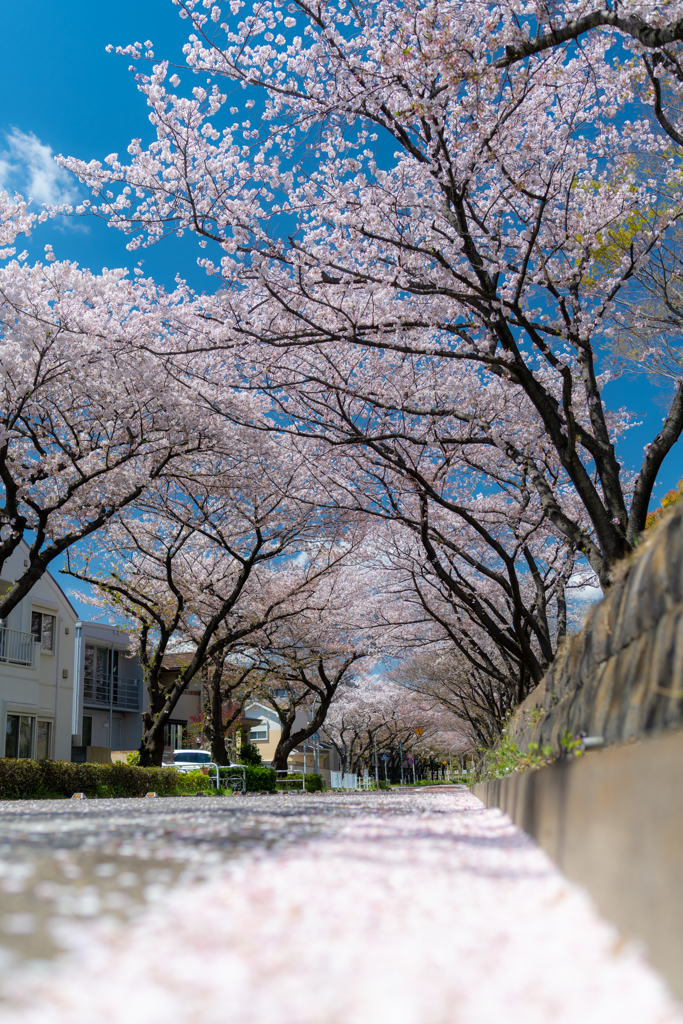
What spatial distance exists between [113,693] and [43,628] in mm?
8569

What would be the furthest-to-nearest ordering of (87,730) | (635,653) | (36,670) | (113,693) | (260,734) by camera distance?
(260,734) < (113,693) < (87,730) < (36,670) < (635,653)

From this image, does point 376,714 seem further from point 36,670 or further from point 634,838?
point 634,838

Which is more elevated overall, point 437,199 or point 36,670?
point 437,199

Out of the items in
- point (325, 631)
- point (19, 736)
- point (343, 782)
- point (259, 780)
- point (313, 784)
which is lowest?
point (343, 782)

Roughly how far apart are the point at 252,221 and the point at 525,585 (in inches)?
685

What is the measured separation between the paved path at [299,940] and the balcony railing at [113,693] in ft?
99.3

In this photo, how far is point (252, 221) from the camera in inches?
349

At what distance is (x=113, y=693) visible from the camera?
109ft

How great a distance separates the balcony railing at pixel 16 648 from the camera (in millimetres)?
22562

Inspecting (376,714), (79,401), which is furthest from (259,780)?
(376,714)

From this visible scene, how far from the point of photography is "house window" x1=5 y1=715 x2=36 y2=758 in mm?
22609

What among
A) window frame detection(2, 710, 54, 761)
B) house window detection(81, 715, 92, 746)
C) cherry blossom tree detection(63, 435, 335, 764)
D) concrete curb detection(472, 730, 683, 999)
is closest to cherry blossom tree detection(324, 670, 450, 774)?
house window detection(81, 715, 92, 746)

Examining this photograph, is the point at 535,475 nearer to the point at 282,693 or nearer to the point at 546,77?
the point at 546,77

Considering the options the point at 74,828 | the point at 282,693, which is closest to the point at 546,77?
the point at 74,828
